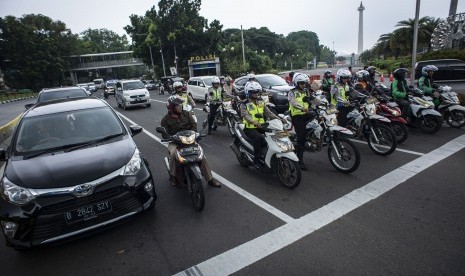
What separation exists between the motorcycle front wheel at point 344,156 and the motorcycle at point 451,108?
470 cm

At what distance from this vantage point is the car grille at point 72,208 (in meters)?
3.20

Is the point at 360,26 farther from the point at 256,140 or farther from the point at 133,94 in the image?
the point at 256,140

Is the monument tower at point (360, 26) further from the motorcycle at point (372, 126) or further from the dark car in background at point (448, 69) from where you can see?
the motorcycle at point (372, 126)

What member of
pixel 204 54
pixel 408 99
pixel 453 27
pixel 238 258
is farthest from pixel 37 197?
pixel 204 54

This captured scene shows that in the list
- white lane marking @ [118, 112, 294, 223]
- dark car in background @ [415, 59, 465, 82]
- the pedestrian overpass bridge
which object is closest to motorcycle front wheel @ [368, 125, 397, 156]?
white lane marking @ [118, 112, 294, 223]

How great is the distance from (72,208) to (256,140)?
10.4 feet

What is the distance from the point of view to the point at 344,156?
545 cm

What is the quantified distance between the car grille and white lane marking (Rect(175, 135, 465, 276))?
114 centimetres

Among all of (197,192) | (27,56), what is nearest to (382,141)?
(197,192)

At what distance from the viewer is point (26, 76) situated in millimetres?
54781

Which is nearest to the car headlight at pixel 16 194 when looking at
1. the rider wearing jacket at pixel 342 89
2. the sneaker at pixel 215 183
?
the sneaker at pixel 215 183

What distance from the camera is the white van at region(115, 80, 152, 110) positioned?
17.0 m

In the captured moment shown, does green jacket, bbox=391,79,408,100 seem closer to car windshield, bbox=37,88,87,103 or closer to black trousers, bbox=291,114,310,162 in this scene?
black trousers, bbox=291,114,310,162

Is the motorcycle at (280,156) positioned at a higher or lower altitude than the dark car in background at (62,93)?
lower
